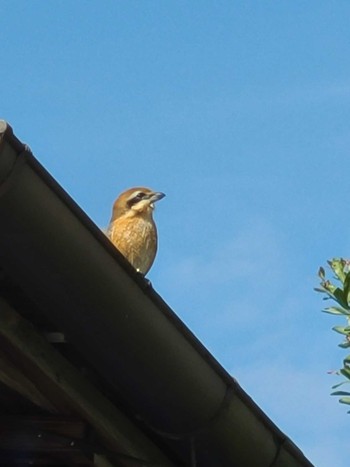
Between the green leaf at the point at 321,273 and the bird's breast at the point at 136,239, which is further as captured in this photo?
the bird's breast at the point at 136,239

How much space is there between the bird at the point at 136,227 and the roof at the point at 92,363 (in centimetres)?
209

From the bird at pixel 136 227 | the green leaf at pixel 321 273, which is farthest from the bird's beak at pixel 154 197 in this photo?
the green leaf at pixel 321 273

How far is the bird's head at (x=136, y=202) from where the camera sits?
23.2ft

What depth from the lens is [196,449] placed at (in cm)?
463

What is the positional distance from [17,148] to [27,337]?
813mm

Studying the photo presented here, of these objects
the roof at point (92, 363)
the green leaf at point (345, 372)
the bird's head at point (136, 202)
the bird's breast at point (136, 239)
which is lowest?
the roof at point (92, 363)

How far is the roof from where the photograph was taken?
373 cm

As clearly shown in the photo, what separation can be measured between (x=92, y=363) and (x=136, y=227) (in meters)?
2.70

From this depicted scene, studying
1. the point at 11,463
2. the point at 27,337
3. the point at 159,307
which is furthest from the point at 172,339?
the point at 11,463

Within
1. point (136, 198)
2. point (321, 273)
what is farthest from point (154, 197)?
point (321, 273)

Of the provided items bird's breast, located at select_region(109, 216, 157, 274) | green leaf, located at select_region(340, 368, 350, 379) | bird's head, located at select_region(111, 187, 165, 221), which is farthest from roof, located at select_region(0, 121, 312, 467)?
bird's head, located at select_region(111, 187, 165, 221)

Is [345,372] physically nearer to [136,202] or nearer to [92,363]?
[92,363]

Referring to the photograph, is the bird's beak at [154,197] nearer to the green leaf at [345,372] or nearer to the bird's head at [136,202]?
the bird's head at [136,202]

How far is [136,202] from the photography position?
7.12 m
